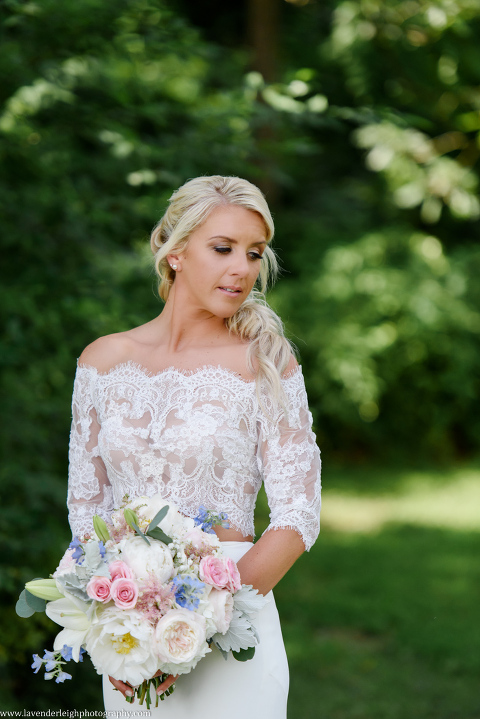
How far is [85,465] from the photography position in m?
2.48

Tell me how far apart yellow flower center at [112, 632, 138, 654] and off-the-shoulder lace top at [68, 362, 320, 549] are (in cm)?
43

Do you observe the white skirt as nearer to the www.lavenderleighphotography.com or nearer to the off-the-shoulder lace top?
the www.lavenderleighphotography.com

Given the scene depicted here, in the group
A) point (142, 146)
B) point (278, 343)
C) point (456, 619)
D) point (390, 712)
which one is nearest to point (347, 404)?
point (456, 619)

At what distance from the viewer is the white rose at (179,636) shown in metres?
1.88

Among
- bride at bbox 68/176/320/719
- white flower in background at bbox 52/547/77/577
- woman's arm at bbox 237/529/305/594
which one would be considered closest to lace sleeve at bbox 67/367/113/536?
bride at bbox 68/176/320/719

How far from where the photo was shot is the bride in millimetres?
2232

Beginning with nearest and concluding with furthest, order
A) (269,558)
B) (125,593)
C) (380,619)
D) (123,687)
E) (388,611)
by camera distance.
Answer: (125,593), (123,687), (269,558), (380,619), (388,611)

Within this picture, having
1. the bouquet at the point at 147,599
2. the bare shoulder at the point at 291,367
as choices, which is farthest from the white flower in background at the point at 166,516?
the bare shoulder at the point at 291,367

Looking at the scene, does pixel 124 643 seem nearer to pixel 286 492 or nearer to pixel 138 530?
pixel 138 530

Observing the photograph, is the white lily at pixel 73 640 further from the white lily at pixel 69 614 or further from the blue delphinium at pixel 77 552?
the blue delphinium at pixel 77 552

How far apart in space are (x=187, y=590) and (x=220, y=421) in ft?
1.63

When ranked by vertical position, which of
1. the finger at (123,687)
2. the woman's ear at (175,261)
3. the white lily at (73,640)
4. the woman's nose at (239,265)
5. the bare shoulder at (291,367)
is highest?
the woman's nose at (239,265)

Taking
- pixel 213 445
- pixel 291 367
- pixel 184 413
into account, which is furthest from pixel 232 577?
pixel 291 367

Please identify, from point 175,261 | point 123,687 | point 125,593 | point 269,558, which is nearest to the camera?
point 125,593
